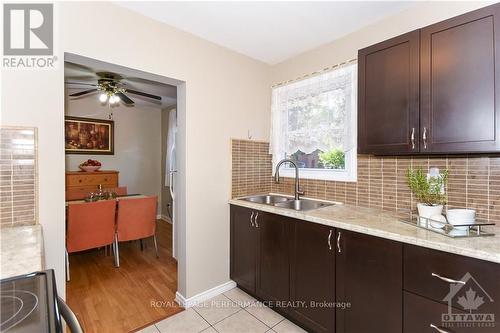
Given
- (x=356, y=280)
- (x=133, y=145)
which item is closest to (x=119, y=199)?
(x=133, y=145)

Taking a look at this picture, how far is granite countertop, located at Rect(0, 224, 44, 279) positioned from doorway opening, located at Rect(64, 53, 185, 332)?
3.41ft

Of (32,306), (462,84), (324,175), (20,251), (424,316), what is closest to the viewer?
(32,306)

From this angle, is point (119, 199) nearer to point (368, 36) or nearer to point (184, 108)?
point (184, 108)

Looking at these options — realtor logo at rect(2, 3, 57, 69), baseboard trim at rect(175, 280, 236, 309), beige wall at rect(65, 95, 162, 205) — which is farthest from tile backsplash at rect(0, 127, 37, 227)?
beige wall at rect(65, 95, 162, 205)

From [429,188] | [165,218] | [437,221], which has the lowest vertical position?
[165,218]

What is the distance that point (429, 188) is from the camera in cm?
165

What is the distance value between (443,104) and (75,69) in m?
3.62

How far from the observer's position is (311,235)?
1754mm

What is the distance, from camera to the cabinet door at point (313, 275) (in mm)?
1658

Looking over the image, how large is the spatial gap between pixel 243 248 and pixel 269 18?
2.02 meters

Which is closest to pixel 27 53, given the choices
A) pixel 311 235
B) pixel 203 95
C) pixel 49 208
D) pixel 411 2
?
pixel 49 208

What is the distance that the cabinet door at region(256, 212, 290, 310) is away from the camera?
6.41 feet

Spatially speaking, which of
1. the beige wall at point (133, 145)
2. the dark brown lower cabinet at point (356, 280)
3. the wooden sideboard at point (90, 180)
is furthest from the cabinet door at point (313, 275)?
the beige wall at point (133, 145)

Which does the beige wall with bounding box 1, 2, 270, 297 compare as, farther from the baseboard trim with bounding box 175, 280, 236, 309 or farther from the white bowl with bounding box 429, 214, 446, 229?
the white bowl with bounding box 429, 214, 446, 229
